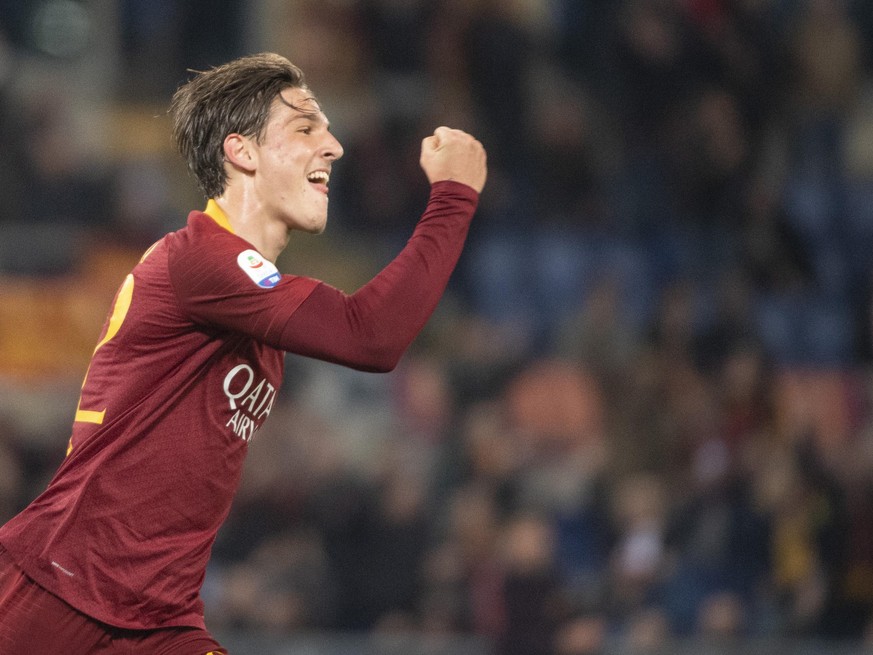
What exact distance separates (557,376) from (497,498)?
1.13m

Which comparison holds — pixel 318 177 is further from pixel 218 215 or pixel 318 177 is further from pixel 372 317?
pixel 372 317

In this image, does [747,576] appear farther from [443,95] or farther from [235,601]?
[443,95]

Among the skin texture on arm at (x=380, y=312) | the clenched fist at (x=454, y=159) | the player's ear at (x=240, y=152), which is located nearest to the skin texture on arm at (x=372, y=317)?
the skin texture on arm at (x=380, y=312)

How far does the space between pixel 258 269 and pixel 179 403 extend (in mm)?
365

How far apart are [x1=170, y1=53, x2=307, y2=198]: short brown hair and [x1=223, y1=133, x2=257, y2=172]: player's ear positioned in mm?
16

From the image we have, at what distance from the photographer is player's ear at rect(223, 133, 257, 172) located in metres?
3.03

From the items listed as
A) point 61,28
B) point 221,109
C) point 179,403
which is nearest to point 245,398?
point 179,403

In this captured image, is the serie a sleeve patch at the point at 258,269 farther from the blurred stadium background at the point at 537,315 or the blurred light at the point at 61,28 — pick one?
the blurred light at the point at 61,28

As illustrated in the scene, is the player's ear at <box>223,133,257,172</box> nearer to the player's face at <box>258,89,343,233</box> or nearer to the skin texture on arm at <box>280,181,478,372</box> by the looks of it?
the player's face at <box>258,89,343,233</box>

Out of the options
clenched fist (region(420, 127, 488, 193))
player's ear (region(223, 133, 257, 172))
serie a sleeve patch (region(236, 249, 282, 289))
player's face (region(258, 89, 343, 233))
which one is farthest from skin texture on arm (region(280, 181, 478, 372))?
player's ear (region(223, 133, 257, 172))

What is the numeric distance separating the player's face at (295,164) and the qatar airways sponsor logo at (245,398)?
36 centimetres

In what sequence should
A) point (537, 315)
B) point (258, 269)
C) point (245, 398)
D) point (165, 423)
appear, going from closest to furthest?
point (258, 269) → point (165, 423) → point (245, 398) → point (537, 315)

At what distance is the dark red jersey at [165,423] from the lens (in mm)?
2777

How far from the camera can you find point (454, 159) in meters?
2.88
